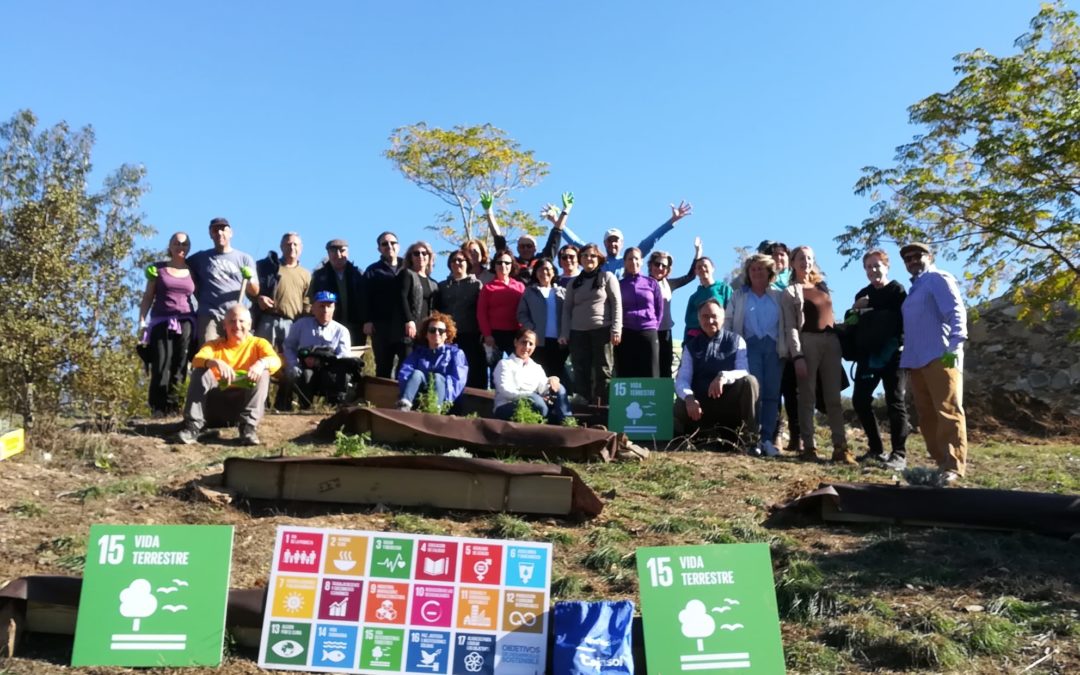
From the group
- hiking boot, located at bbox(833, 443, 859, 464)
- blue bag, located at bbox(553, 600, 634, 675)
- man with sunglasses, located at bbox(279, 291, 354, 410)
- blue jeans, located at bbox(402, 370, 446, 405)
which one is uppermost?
man with sunglasses, located at bbox(279, 291, 354, 410)

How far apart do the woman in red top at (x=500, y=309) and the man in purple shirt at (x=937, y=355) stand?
3.92 m

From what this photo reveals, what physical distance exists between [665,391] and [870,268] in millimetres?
2137

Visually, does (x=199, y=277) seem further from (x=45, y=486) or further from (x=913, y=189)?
(x=913, y=189)

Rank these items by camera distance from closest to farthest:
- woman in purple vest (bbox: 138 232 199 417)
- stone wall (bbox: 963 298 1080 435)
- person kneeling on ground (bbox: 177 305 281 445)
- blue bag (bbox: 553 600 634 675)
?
blue bag (bbox: 553 600 634 675) → person kneeling on ground (bbox: 177 305 281 445) → woman in purple vest (bbox: 138 232 199 417) → stone wall (bbox: 963 298 1080 435)

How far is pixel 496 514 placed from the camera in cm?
616

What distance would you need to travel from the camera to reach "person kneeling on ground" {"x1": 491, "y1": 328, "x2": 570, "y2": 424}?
8.84 m

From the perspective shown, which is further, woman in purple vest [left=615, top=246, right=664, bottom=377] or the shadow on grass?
woman in purple vest [left=615, top=246, right=664, bottom=377]

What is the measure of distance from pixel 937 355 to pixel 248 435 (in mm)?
5556

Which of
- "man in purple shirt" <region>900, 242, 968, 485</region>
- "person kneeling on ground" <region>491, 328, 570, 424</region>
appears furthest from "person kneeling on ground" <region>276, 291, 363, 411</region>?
"man in purple shirt" <region>900, 242, 968, 485</region>

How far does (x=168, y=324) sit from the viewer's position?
32.0 feet

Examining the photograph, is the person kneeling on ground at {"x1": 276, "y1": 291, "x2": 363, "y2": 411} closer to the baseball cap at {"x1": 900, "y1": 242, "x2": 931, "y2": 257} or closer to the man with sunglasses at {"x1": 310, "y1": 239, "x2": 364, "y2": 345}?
the man with sunglasses at {"x1": 310, "y1": 239, "x2": 364, "y2": 345}

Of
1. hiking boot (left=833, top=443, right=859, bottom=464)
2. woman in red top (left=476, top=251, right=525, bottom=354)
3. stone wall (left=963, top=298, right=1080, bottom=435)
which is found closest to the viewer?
hiking boot (left=833, top=443, right=859, bottom=464)

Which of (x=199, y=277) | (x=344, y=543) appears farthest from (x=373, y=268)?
(x=344, y=543)

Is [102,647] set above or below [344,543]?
below
